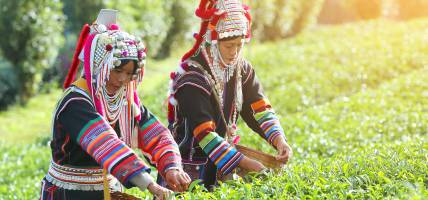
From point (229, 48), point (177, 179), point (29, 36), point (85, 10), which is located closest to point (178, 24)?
point (85, 10)

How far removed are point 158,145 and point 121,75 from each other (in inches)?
22.0

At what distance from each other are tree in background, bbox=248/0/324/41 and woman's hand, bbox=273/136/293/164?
17.9m

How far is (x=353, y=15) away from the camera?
31844mm

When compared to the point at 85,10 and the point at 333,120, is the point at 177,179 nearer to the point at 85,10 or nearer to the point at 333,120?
the point at 333,120

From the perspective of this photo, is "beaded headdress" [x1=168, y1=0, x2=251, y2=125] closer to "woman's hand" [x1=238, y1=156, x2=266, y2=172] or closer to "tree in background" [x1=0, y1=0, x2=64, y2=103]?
"woman's hand" [x1=238, y1=156, x2=266, y2=172]

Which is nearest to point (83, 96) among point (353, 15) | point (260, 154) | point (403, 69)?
point (260, 154)

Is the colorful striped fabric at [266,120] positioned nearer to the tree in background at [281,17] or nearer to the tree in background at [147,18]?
the tree in background at [147,18]

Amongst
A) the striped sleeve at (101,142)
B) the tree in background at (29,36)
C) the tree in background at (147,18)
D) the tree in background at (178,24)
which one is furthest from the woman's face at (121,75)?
the tree in background at (178,24)

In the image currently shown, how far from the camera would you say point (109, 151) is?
4059 mm

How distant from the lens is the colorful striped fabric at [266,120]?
5.18m

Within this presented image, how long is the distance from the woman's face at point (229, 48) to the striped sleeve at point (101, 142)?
116 cm

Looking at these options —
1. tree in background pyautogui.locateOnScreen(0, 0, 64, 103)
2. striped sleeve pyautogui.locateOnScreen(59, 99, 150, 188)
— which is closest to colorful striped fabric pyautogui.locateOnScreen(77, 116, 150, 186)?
striped sleeve pyautogui.locateOnScreen(59, 99, 150, 188)

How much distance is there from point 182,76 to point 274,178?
1.04 meters

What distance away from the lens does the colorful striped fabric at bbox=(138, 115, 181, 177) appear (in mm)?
4402
